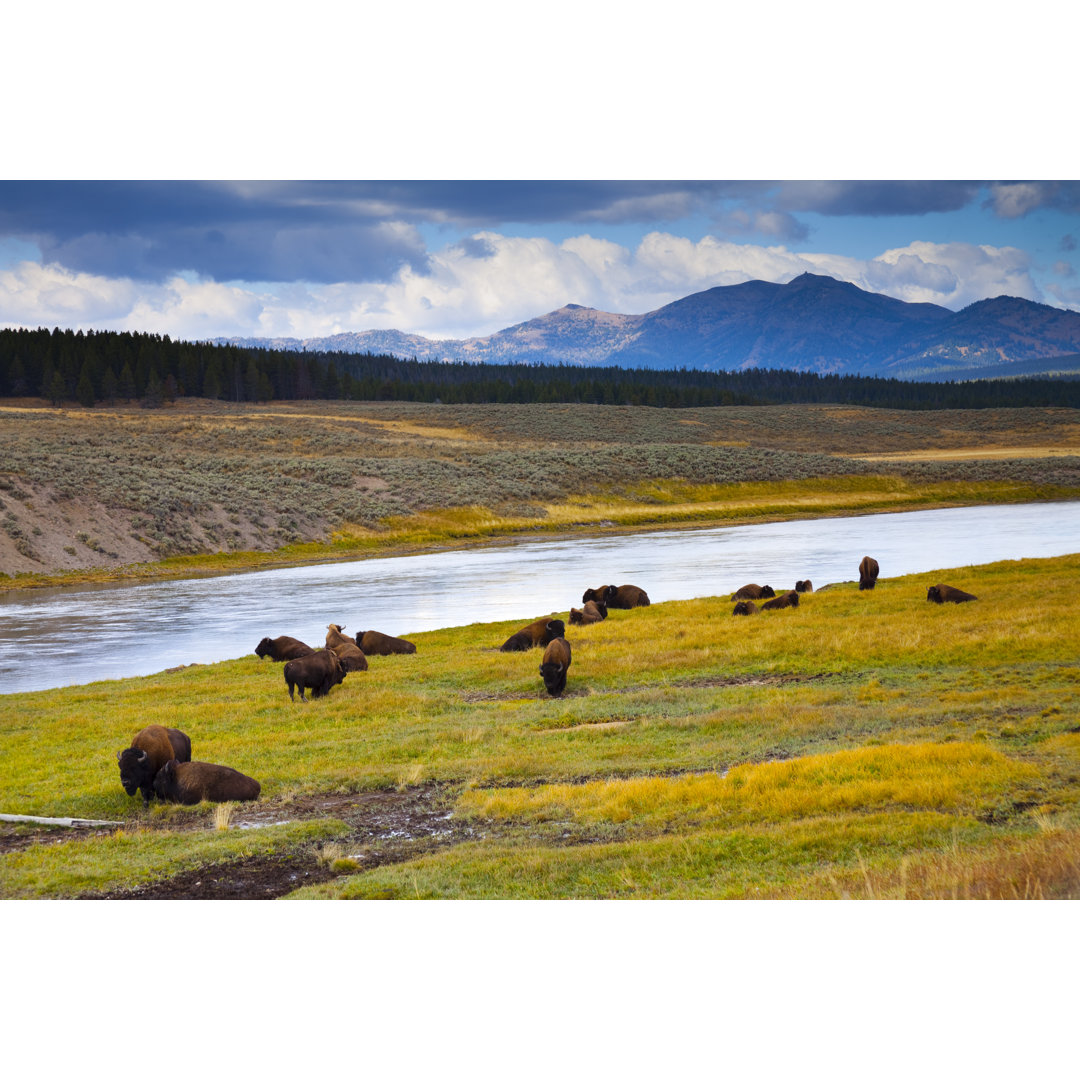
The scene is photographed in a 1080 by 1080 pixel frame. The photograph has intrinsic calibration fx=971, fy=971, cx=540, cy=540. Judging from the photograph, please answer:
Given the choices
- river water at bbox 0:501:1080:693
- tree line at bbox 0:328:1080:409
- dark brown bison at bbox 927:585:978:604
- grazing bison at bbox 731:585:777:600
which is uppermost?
tree line at bbox 0:328:1080:409

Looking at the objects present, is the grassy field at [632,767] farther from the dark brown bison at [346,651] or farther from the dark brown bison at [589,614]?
the dark brown bison at [589,614]

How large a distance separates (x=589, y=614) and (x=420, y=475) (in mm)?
51965

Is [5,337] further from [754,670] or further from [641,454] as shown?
[754,670]

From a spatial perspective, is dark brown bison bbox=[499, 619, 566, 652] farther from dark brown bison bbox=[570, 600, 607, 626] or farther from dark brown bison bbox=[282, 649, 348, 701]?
dark brown bison bbox=[282, 649, 348, 701]

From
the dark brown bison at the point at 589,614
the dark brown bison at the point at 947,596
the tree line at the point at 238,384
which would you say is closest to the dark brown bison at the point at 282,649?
the dark brown bison at the point at 589,614

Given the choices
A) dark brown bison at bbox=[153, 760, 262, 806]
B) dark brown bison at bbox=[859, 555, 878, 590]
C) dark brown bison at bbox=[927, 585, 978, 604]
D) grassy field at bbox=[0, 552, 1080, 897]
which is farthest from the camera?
dark brown bison at bbox=[859, 555, 878, 590]

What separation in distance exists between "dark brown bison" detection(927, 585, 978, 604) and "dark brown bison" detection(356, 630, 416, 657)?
13950 mm

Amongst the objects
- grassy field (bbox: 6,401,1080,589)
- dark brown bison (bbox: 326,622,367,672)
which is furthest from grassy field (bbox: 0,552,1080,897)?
grassy field (bbox: 6,401,1080,589)

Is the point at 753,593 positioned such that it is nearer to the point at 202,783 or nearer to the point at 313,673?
the point at 313,673

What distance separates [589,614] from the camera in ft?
94.9

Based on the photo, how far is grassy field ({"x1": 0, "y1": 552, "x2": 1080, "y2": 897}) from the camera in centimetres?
880

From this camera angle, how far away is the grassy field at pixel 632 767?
8797 mm

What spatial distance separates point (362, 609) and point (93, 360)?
89.1m

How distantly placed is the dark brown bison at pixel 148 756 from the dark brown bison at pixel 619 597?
19.3 metres
